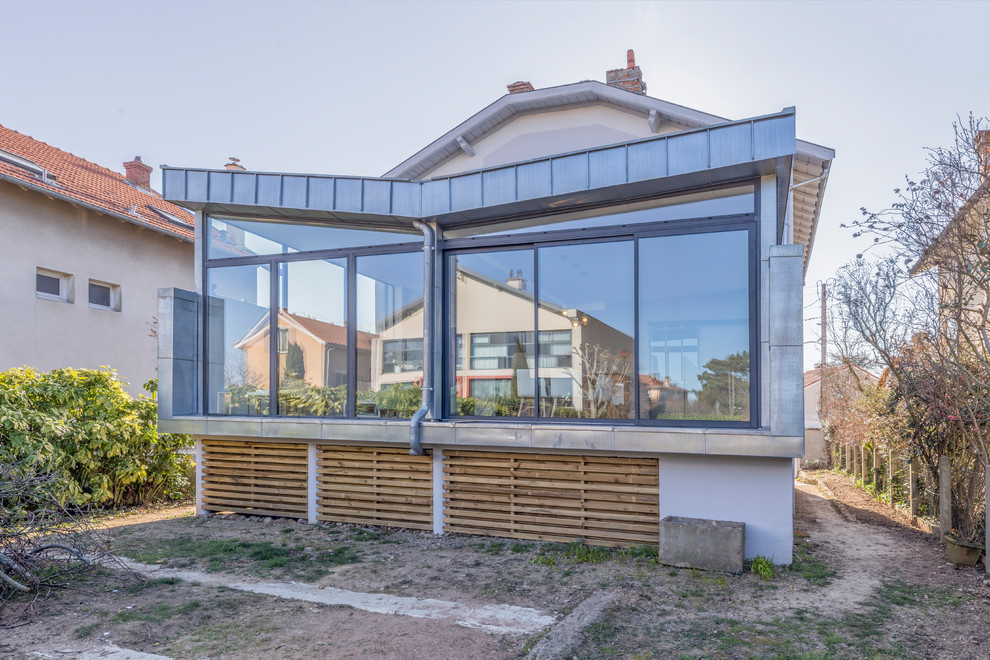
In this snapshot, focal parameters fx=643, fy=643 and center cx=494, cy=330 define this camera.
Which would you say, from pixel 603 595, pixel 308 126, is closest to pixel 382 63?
pixel 308 126

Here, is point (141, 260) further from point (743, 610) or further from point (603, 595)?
point (743, 610)

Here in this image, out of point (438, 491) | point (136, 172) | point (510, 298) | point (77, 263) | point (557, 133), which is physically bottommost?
point (438, 491)

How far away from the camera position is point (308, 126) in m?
12.1

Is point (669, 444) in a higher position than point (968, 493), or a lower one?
higher

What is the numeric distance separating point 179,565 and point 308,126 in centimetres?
832

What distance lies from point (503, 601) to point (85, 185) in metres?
13.7

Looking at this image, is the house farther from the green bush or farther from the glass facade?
the green bush

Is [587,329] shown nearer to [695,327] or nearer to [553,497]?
[695,327]

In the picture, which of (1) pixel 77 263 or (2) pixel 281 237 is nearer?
(2) pixel 281 237

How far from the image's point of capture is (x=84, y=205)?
41.5ft

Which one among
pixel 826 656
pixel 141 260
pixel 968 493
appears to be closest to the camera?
pixel 826 656

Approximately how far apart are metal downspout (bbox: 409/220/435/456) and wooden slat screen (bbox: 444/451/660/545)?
544 mm

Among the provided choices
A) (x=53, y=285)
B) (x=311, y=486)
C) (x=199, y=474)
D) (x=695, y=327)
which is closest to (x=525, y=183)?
(x=695, y=327)

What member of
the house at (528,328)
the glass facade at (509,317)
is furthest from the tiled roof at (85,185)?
the glass facade at (509,317)
